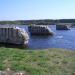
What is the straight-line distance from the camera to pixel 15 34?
4803 cm

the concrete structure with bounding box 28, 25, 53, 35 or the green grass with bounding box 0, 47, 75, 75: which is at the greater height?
the green grass with bounding box 0, 47, 75, 75

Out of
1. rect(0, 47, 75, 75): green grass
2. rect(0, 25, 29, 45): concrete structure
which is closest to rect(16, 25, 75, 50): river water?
rect(0, 25, 29, 45): concrete structure

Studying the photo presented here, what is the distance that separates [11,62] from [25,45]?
3203 cm

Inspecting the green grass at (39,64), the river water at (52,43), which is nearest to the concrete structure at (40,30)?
the river water at (52,43)

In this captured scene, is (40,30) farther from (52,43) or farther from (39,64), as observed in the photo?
(39,64)

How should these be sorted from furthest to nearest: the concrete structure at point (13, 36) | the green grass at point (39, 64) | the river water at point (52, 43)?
the concrete structure at point (13, 36) → the river water at point (52, 43) → the green grass at point (39, 64)

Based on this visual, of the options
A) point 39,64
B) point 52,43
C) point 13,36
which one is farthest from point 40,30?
point 39,64

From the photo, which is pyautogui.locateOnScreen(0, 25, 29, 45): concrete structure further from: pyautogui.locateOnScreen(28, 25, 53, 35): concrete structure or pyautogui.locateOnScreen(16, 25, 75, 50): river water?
pyautogui.locateOnScreen(28, 25, 53, 35): concrete structure

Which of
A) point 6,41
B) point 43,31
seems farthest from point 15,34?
point 43,31

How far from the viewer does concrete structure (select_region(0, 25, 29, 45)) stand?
4644 centimetres

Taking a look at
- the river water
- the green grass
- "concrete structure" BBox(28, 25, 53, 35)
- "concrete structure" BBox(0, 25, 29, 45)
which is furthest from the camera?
"concrete structure" BBox(28, 25, 53, 35)

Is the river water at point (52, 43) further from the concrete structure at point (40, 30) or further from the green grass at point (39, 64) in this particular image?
the green grass at point (39, 64)

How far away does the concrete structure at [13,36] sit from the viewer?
4644cm

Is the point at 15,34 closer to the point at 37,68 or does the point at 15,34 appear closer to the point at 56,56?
the point at 56,56
